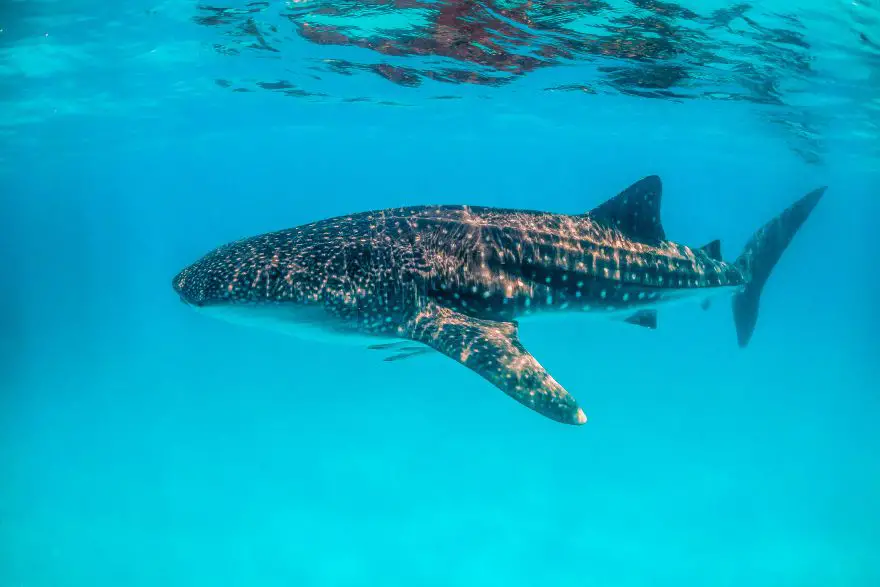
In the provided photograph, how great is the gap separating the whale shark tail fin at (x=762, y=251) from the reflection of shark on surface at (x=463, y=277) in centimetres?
148

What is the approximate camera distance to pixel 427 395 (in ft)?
99.7

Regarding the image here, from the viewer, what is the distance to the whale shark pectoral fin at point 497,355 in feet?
17.3

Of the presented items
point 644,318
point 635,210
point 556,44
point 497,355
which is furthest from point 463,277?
point 556,44

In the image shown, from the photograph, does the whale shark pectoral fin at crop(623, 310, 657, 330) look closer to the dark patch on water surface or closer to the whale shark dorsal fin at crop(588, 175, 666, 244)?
the whale shark dorsal fin at crop(588, 175, 666, 244)

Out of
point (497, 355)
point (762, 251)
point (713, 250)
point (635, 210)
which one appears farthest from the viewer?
point (762, 251)

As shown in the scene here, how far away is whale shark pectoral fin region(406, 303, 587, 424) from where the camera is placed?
5285 mm

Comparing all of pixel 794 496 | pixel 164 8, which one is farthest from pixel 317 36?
pixel 794 496

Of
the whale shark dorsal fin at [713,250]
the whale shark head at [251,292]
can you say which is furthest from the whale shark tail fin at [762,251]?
the whale shark head at [251,292]

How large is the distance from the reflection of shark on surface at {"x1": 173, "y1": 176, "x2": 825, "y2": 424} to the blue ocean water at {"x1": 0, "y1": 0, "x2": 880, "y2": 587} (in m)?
3.23

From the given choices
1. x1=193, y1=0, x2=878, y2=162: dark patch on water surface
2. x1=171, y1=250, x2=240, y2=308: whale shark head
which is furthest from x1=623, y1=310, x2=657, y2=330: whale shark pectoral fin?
x1=193, y1=0, x2=878, y2=162: dark patch on water surface

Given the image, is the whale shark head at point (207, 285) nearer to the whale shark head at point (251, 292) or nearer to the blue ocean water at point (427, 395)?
the whale shark head at point (251, 292)

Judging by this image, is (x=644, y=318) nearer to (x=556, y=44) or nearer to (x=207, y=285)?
(x=207, y=285)

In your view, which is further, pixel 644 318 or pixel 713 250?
pixel 713 250

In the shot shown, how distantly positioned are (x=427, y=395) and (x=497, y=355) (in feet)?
82.3
